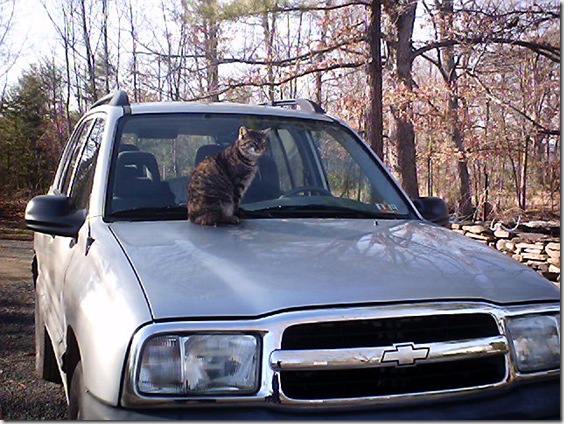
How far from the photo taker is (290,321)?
195cm

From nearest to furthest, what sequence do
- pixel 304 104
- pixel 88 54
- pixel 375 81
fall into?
pixel 304 104 < pixel 375 81 < pixel 88 54

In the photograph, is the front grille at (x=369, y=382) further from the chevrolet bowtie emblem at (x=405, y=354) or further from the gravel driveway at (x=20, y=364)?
the gravel driveway at (x=20, y=364)

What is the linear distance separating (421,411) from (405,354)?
0.18m

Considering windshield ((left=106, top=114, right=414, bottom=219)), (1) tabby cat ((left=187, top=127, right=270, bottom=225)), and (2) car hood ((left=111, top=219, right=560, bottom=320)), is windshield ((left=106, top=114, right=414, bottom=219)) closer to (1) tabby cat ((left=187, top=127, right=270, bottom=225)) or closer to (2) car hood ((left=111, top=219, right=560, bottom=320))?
(1) tabby cat ((left=187, top=127, right=270, bottom=225))

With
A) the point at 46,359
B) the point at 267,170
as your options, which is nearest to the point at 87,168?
the point at 267,170

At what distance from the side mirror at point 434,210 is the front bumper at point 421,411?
154 cm

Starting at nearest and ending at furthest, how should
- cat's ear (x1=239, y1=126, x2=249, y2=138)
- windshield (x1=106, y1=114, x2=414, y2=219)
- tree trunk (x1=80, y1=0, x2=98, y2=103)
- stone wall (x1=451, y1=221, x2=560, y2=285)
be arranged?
windshield (x1=106, y1=114, x2=414, y2=219)
cat's ear (x1=239, y1=126, x2=249, y2=138)
stone wall (x1=451, y1=221, x2=560, y2=285)
tree trunk (x1=80, y1=0, x2=98, y2=103)

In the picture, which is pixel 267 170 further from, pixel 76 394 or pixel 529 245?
pixel 529 245

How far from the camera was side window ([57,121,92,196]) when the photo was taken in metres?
4.20

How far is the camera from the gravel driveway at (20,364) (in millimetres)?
4070

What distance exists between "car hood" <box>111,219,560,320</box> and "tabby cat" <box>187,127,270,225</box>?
10cm

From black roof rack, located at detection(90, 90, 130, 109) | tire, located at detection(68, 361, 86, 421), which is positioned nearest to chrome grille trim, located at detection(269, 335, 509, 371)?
tire, located at detection(68, 361, 86, 421)

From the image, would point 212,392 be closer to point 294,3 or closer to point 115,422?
point 115,422

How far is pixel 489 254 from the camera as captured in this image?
2748mm
